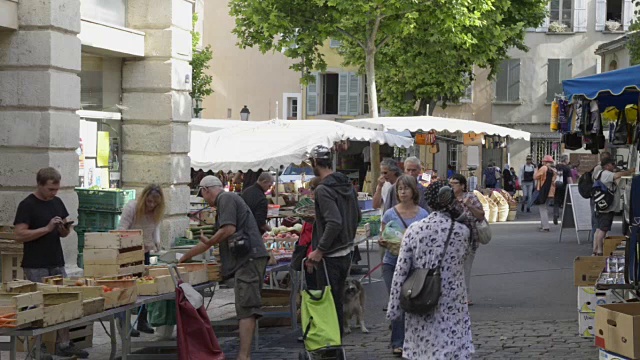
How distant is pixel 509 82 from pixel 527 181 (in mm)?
14047

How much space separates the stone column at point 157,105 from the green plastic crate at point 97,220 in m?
1.26

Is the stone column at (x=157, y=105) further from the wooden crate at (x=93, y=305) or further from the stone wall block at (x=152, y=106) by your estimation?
the wooden crate at (x=93, y=305)

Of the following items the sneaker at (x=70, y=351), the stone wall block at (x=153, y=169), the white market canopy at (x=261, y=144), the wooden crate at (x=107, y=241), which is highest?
the white market canopy at (x=261, y=144)

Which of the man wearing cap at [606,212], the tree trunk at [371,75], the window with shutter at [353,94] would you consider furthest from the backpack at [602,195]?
the window with shutter at [353,94]

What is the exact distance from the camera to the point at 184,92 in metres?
15.8

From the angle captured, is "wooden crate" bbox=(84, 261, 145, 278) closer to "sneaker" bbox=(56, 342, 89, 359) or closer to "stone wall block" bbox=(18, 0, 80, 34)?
"sneaker" bbox=(56, 342, 89, 359)

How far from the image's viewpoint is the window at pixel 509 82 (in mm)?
48375

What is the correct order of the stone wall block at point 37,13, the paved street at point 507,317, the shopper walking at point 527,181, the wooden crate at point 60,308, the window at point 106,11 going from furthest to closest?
the shopper walking at point 527,181
the window at point 106,11
the stone wall block at point 37,13
the paved street at point 507,317
the wooden crate at point 60,308

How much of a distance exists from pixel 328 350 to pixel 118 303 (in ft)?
6.66

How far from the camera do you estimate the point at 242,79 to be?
165ft

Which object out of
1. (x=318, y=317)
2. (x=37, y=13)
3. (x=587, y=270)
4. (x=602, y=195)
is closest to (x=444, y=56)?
(x=602, y=195)

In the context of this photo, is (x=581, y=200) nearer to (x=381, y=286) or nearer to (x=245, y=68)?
(x=381, y=286)

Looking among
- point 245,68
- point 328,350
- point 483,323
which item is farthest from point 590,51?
point 328,350

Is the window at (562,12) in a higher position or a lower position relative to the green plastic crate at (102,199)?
higher
